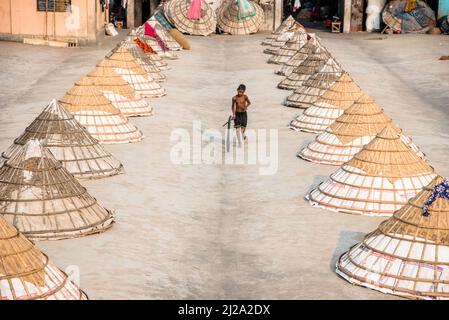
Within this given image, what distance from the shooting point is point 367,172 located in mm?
15398

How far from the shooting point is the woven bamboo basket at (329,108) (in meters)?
20.9

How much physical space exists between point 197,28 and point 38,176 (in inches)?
1007

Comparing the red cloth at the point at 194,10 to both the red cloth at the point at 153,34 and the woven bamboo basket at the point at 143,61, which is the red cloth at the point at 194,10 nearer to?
the red cloth at the point at 153,34

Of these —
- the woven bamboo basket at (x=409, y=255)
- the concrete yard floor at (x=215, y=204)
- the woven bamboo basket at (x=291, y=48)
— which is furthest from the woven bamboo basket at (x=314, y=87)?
the woven bamboo basket at (x=409, y=255)

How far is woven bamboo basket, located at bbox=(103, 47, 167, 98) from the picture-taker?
2440 cm

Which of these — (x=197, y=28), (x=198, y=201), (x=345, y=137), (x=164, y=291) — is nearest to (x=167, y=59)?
(x=197, y=28)

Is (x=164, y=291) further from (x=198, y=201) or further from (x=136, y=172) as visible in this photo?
(x=136, y=172)

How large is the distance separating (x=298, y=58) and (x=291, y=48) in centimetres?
293

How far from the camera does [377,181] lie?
50.0ft

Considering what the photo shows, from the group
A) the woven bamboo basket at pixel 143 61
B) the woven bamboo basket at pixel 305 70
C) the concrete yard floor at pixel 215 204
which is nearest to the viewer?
the concrete yard floor at pixel 215 204

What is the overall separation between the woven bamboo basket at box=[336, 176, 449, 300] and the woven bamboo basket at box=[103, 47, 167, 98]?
1290cm

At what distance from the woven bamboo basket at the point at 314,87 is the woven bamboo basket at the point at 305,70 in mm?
1553

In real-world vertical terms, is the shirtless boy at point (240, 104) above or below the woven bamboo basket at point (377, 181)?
above

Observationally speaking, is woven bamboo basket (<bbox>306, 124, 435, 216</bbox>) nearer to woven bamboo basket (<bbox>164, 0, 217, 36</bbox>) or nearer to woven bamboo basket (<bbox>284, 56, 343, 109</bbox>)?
woven bamboo basket (<bbox>284, 56, 343, 109</bbox>)
